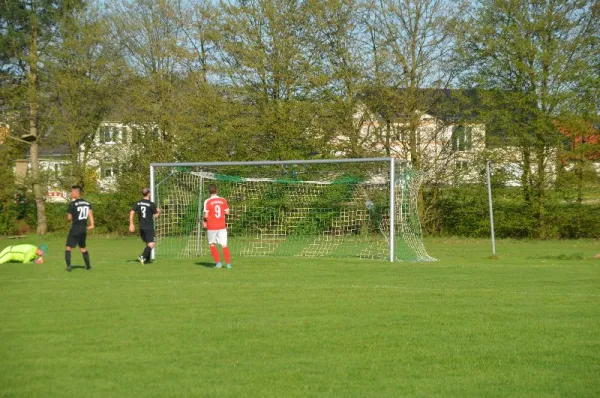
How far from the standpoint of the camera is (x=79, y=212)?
690 inches

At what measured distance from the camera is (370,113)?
34312mm

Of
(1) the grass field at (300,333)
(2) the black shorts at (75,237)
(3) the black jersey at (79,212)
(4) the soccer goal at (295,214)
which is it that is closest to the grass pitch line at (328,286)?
(1) the grass field at (300,333)

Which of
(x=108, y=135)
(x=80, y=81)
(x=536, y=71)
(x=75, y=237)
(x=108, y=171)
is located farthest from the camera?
(x=108, y=135)

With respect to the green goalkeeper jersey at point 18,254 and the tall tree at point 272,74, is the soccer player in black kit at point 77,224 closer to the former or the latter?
the green goalkeeper jersey at point 18,254

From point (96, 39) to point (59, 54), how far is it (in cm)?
176

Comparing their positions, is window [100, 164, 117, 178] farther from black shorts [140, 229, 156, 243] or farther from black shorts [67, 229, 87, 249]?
black shorts [67, 229, 87, 249]

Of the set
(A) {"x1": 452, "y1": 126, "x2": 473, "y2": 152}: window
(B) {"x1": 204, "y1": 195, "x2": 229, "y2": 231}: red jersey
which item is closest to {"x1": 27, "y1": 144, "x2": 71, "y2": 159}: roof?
(A) {"x1": 452, "y1": 126, "x2": 473, "y2": 152}: window

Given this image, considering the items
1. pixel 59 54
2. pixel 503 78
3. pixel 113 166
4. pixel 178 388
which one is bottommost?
pixel 178 388

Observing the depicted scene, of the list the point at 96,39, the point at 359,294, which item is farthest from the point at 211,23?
the point at 359,294

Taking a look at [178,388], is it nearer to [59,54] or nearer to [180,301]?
[180,301]

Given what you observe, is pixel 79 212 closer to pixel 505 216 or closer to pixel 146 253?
pixel 146 253

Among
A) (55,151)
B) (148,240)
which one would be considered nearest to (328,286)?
(148,240)

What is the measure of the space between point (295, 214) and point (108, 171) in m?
14.2

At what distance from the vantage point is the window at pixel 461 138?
110 ft
